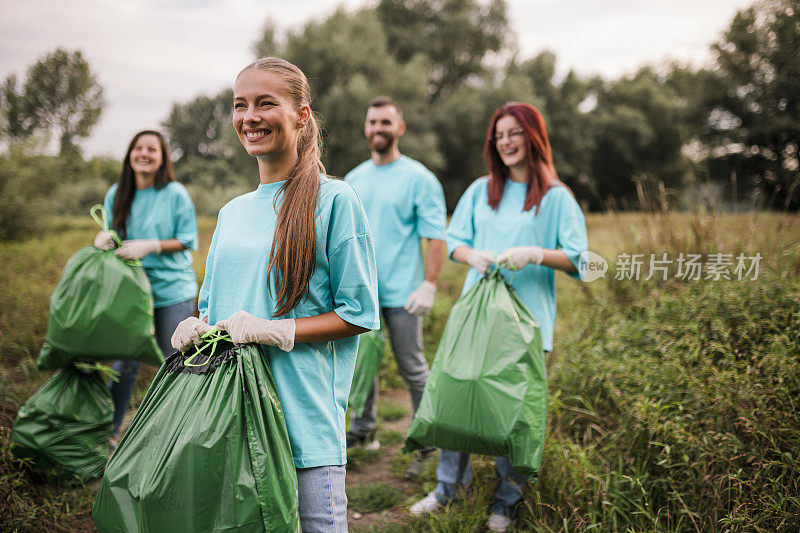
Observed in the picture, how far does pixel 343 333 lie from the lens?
122cm

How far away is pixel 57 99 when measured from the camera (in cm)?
683

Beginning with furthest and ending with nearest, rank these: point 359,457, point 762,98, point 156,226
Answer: point 762,98, point 359,457, point 156,226

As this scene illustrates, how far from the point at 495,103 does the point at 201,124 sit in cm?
951

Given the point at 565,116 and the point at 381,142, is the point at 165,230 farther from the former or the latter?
the point at 565,116

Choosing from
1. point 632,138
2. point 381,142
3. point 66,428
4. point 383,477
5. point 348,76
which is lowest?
point 383,477

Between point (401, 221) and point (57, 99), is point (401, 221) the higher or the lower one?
the lower one

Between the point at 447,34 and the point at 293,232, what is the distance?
2265cm

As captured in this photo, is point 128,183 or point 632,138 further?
point 632,138

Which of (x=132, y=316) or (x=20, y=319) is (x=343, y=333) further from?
(x=20, y=319)

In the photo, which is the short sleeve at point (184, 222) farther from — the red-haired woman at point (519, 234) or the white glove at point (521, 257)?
the white glove at point (521, 257)

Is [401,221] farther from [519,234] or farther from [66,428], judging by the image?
[66,428]

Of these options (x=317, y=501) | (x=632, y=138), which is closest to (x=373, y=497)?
(x=317, y=501)

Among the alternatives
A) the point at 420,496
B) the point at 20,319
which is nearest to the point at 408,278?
the point at 420,496

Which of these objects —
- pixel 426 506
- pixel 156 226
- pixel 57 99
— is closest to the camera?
pixel 426 506
